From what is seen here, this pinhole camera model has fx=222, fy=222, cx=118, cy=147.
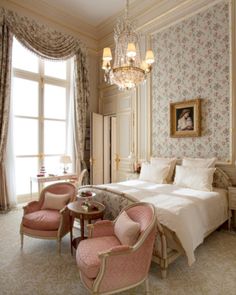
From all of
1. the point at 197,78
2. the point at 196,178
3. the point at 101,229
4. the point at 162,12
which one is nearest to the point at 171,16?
the point at 162,12

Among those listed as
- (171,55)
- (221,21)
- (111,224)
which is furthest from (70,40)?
(111,224)

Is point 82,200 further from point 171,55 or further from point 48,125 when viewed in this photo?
point 171,55

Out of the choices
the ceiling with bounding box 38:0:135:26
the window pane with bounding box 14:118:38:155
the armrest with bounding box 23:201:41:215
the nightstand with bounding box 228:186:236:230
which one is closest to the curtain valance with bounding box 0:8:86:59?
the ceiling with bounding box 38:0:135:26

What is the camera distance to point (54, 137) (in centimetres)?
599

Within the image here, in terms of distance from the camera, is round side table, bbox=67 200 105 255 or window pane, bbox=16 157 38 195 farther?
window pane, bbox=16 157 38 195

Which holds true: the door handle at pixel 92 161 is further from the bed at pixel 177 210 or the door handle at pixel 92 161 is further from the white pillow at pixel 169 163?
the bed at pixel 177 210

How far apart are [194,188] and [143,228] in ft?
6.38

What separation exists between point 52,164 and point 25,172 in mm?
715

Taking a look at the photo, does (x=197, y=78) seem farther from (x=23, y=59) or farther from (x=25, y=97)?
(x=23, y=59)

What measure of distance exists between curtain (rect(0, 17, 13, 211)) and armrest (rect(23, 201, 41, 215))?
1825mm

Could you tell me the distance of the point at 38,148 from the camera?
18.6 ft

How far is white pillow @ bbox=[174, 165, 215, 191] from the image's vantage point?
370 cm

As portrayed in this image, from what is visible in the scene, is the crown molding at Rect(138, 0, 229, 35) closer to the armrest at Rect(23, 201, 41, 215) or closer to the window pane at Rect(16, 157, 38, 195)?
the window pane at Rect(16, 157, 38, 195)

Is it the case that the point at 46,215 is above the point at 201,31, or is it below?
below
